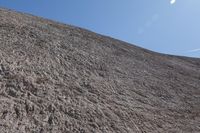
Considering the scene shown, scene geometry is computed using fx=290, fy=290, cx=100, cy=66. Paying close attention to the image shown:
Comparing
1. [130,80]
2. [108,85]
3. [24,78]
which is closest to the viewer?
[24,78]

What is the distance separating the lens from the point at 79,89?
670 centimetres

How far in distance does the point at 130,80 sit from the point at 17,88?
408cm

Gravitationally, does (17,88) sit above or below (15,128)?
above

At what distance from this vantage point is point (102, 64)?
914 cm

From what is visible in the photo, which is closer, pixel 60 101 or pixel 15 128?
pixel 15 128

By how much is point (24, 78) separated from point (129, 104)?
2581 mm

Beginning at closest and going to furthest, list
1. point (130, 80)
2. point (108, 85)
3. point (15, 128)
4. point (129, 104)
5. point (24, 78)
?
point (15, 128), point (24, 78), point (129, 104), point (108, 85), point (130, 80)

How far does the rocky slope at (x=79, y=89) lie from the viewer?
5211 millimetres

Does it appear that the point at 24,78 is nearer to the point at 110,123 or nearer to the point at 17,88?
the point at 17,88

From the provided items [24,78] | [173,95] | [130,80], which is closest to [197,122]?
[173,95]

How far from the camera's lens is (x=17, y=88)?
18.1 feet

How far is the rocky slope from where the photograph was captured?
521 centimetres

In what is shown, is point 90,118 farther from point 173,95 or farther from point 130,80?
point 173,95

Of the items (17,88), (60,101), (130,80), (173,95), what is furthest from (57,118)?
(173,95)
